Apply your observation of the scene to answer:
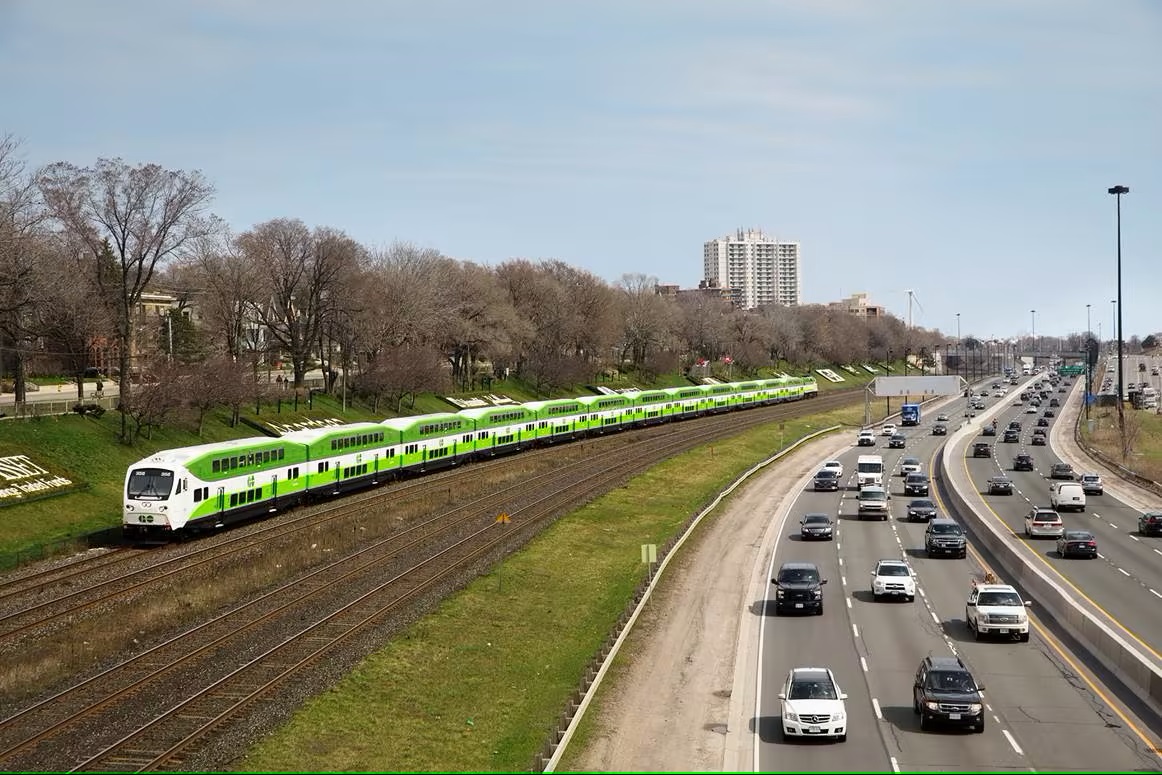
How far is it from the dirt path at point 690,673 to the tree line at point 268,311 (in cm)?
3522

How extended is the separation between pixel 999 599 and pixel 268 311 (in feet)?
270

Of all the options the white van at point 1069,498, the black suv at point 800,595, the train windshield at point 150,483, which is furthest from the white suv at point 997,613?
the white van at point 1069,498

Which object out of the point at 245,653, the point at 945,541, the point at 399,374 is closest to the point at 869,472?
the point at 945,541

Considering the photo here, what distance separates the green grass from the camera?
23594 mm

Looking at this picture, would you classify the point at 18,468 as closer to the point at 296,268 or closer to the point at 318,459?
the point at 318,459

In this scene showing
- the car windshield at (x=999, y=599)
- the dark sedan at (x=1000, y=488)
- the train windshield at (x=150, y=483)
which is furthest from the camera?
the dark sedan at (x=1000, y=488)

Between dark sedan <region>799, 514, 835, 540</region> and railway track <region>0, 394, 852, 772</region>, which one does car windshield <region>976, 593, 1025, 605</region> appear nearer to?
railway track <region>0, 394, 852, 772</region>

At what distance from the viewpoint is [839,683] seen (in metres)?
28.2

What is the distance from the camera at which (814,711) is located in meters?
23.5

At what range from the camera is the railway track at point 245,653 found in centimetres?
2347

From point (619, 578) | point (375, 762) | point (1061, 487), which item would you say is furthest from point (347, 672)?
point (1061, 487)

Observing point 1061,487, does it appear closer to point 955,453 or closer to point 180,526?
point 955,453

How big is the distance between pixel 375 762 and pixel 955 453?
81.9 m

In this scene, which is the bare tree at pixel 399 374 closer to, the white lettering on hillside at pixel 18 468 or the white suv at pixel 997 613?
the white lettering on hillside at pixel 18 468
